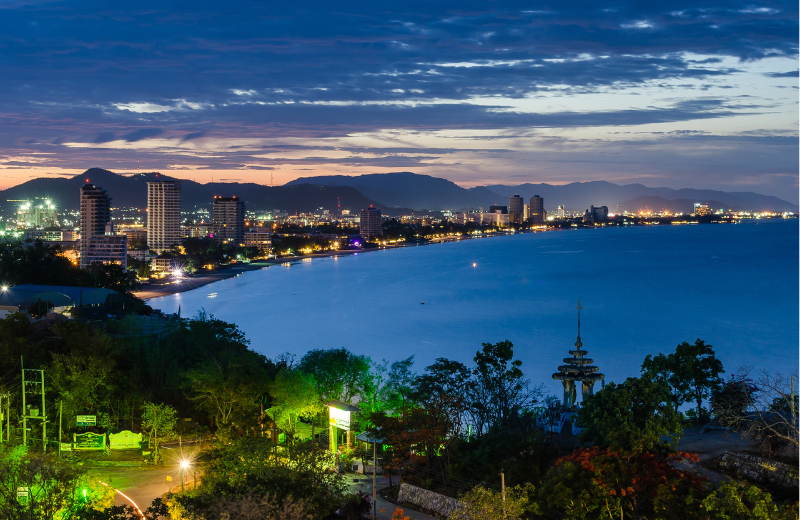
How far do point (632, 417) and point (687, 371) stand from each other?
384cm

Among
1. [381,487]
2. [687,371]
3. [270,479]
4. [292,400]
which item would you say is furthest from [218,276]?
[270,479]

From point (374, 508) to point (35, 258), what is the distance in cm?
1997

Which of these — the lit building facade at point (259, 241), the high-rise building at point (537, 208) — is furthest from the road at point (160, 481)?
the high-rise building at point (537, 208)

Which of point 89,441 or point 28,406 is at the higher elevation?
point 28,406

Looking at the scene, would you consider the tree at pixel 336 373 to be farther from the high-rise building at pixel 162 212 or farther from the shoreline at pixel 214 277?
the high-rise building at pixel 162 212

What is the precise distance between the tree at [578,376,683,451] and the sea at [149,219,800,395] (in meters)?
4.98

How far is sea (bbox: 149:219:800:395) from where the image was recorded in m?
19.2

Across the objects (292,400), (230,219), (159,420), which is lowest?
(159,420)

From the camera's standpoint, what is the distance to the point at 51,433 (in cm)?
836

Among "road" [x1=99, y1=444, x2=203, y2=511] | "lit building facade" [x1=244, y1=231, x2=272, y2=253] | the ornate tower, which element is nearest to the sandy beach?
"lit building facade" [x1=244, y1=231, x2=272, y2=253]

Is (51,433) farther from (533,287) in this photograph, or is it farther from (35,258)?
(533,287)

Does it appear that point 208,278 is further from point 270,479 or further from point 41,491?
point 270,479

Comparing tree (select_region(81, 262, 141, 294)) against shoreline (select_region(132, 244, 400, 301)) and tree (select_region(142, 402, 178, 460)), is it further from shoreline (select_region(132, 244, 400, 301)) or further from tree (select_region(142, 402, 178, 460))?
tree (select_region(142, 402, 178, 460))

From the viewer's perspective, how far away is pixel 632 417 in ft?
18.3
